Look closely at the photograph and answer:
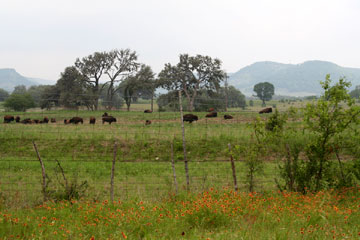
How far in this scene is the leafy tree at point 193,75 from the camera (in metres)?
54.4

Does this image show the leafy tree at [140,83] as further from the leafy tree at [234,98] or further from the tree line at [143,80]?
the leafy tree at [234,98]

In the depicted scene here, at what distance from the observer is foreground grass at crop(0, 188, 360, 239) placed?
5.34 metres

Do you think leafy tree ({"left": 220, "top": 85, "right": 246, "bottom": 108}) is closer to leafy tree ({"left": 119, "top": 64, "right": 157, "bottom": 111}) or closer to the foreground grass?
leafy tree ({"left": 119, "top": 64, "right": 157, "bottom": 111})

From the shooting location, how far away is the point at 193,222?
6.10 metres

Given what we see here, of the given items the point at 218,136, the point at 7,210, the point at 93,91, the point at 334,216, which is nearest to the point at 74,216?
the point at 7,210

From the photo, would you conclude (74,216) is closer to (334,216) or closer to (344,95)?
(334,216)

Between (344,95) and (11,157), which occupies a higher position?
(344,95)

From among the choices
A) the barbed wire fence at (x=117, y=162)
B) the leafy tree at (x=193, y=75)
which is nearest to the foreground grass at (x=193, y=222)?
the barbed wire fence at (x=117, y=162)

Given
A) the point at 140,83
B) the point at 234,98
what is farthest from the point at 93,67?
the point at 234,98

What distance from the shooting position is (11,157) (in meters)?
17.9

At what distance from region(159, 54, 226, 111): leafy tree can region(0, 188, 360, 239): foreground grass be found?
47.5 m

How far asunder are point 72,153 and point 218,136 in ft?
29.4

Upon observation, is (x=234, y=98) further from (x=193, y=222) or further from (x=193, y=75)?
(x=193, y=222)

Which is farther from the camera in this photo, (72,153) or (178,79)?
(178,79)
